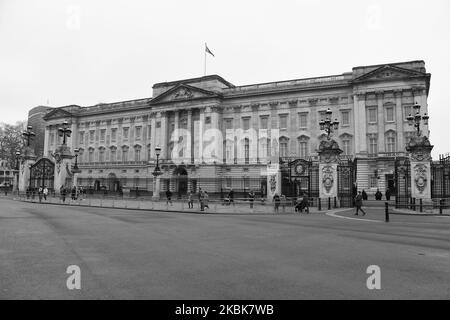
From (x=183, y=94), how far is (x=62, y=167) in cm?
3018

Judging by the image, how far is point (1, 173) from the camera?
119 meters

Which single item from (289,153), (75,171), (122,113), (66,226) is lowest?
(66,226)

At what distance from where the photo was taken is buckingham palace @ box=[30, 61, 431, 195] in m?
47.1

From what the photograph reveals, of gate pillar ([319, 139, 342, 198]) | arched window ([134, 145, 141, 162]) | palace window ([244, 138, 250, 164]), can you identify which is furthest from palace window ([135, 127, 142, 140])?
gate pillar ([319, 139, 342, 198])

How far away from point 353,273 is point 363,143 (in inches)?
1769

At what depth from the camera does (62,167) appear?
3544 centimetres

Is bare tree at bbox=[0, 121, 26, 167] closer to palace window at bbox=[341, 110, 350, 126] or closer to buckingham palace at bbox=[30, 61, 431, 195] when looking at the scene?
buckingham palace at bbox=[30, 61, 431, 195]

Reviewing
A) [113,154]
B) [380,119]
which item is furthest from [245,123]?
[113,154]

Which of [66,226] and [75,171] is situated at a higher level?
[75,171]

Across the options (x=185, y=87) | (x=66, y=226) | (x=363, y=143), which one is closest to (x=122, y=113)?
(x=185, y=87)

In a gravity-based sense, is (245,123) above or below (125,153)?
above

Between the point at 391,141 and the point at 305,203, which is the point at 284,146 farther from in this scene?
the point at 305,203

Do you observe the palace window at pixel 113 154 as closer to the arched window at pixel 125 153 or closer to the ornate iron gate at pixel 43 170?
the arched window at pixel 125 153

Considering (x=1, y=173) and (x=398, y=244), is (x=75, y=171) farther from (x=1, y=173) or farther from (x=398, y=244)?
(x=1, y=173)
